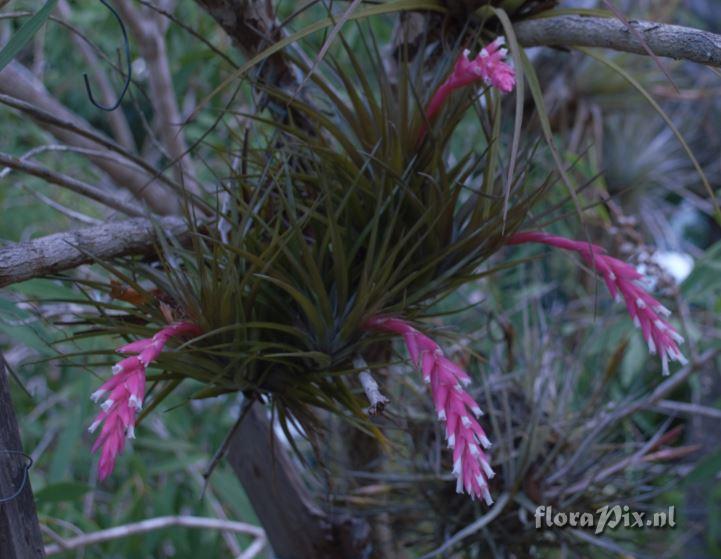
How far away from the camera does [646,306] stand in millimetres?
638

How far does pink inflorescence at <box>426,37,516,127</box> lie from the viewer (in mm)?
601

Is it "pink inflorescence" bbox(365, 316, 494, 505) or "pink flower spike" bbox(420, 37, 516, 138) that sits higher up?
"pink flower spike" bbox(420, 37, 516, 138)

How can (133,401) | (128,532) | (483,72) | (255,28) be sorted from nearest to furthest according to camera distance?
1. (133,401)
2. (483,72)
3. (255,28)
4. (128,532)

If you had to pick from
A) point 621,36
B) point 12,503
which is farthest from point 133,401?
point 621,36

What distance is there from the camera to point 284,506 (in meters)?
0.92

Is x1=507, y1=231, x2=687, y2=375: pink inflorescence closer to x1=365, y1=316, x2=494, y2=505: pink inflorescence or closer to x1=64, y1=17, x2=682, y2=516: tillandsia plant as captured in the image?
x1=64, y1=17, x2=682, y2=516: tillandsia plant

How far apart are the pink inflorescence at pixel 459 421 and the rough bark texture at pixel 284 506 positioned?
0.36 m

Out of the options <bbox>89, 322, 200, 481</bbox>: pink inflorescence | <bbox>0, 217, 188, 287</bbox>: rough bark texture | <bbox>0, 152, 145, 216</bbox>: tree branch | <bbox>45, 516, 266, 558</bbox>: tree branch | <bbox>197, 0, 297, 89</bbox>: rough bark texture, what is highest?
<bbox>197, 0, 297, 89</bbox>: rough bark texture

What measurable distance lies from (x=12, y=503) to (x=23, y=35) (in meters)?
0.35

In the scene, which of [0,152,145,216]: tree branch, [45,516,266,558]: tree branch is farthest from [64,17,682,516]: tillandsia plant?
[45,516,266,558]: tree branch

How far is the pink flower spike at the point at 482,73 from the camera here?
60 centimetres

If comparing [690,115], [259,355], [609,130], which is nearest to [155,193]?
[259,355]

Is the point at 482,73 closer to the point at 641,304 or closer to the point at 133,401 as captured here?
the point at 641,304

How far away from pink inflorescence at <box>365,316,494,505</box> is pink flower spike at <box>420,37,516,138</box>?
0.19 meters
